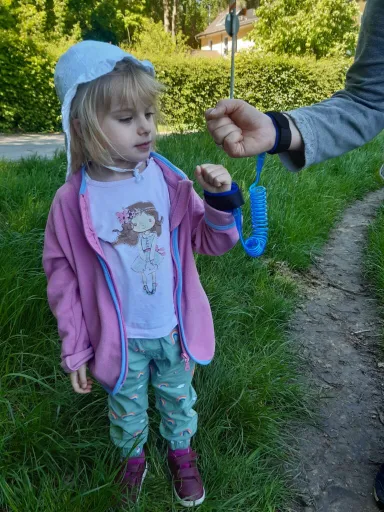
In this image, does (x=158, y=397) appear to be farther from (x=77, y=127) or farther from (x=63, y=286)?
(x=77, y=127)

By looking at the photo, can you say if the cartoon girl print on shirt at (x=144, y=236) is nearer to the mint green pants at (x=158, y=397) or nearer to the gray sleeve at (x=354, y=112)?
the mint green pants at (x=158, y=397)

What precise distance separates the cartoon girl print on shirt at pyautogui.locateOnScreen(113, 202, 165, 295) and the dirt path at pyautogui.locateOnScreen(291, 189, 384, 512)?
1.02 metres

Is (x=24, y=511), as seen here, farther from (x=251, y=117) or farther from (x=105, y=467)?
(x=251, y=117)

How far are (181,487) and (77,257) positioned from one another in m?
0.89

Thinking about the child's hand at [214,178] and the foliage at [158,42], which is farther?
the foliage at [158,42]

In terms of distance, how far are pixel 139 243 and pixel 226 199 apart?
12.6 inches

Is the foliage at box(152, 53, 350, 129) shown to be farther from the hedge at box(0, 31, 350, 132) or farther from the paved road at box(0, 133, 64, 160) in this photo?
the paved road at box(0, 133, 64, 160)

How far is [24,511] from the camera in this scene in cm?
138

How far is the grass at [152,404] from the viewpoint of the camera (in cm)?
155

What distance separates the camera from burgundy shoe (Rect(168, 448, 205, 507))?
5.20 feet

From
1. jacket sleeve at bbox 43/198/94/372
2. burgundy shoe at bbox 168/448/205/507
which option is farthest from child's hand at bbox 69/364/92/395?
burgundy shoe at bbox 168/448/205/507

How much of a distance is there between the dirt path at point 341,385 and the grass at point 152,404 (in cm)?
10

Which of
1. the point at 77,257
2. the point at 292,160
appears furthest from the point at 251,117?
the point at 77,257

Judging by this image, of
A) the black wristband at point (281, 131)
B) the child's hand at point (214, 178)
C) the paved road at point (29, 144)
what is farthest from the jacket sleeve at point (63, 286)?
the paved road at point (29, 144)
